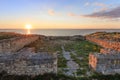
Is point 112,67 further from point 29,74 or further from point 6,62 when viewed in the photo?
point 6,62

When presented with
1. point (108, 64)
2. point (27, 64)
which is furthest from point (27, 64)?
point (108, 64)

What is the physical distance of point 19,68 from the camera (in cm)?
890

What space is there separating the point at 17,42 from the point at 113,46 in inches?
407

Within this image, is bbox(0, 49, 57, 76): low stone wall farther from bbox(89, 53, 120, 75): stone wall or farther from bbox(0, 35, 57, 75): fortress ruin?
bbox(89, 53, 120, 75): stone wall

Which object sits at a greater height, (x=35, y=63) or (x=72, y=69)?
(x=35, y=63)

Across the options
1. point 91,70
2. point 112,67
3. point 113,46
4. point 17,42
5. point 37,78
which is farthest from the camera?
point 17,42

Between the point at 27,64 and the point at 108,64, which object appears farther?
the point at 108,64

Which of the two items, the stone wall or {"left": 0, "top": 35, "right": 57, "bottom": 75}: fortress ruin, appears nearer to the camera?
{"left": 0, "top": 35, "right": 57, "bottom": 75}: fortress ruin

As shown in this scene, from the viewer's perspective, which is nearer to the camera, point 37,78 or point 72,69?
point 37,78

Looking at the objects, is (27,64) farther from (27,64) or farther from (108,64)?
(108,64)

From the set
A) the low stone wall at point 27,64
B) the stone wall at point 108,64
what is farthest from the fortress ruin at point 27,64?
the stone wall at point 108,64

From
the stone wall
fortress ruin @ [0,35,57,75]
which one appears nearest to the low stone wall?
fortress ruin @ [0,35,57,75]

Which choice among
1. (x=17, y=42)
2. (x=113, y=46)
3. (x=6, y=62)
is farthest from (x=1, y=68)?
(x=113, y=46)

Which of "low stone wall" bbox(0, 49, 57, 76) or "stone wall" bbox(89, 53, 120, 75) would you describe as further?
"stone wall" bbox(89, 53, 120, 75)
